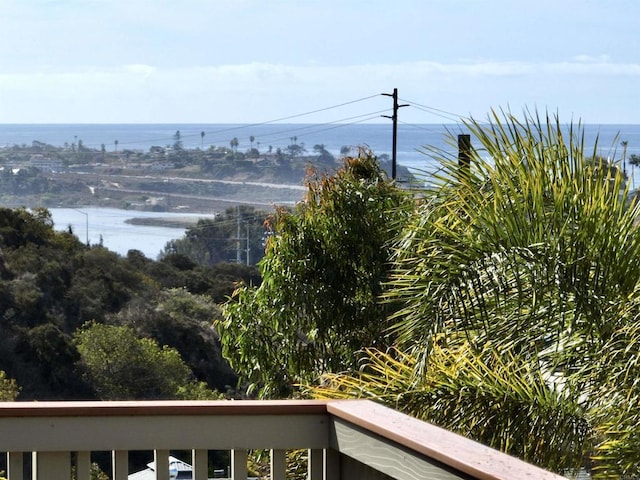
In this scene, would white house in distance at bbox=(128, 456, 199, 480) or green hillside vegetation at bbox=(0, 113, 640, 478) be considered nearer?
white house in distance at bbox=(128, 456, 199, 480)

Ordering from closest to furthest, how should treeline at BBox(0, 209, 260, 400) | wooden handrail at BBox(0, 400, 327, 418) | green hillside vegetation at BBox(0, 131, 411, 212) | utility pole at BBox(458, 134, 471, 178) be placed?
wooden handrail at BBox(0, 400, 327, 418) < utility pole at BBox(458, 134, 471, 178) < treeline at BBox(0, 209, 260, 400) < green hillside vegetation at BBox(0, 131, 411, 212)

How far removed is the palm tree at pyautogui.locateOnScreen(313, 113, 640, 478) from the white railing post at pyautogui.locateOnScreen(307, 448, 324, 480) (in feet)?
6.35

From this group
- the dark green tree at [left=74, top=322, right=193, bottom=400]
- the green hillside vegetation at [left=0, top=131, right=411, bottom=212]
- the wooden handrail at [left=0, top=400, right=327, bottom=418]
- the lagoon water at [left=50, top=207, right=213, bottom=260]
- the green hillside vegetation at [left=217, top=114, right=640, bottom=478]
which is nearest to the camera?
the wooden handrail at [left=0, top=400, right=327, bottom=418]

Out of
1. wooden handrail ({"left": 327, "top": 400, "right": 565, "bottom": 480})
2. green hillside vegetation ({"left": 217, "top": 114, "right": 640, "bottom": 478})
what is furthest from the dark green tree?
wooden handrail ({"left": 327, "top": 400, "right": 565, "bottom": 480})

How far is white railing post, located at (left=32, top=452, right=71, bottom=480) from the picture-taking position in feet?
6.58

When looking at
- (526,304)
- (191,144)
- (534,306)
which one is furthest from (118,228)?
(534,306)

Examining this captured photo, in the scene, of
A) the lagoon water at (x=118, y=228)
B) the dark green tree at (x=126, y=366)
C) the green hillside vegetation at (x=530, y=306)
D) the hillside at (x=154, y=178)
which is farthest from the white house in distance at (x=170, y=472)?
the hillside at (x=154, y=178)

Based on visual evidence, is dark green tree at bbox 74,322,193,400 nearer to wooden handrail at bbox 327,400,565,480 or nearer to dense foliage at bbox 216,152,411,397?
dense foliage at bbox 216,152,411,397

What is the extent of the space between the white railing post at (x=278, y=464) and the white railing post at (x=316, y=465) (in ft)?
0.18

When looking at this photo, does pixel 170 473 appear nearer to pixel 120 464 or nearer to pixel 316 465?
pixel 120 464

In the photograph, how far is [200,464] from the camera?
2021 mm

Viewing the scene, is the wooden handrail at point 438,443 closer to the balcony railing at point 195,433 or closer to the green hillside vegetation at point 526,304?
the balcony railing at point 195,433

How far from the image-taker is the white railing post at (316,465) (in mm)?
2074

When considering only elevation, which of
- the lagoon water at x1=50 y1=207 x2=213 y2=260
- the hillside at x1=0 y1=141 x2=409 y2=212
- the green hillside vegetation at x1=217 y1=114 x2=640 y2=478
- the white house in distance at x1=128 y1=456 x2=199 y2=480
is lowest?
the lagoon water at x1=50 y1=207 x2=213 y2=260
